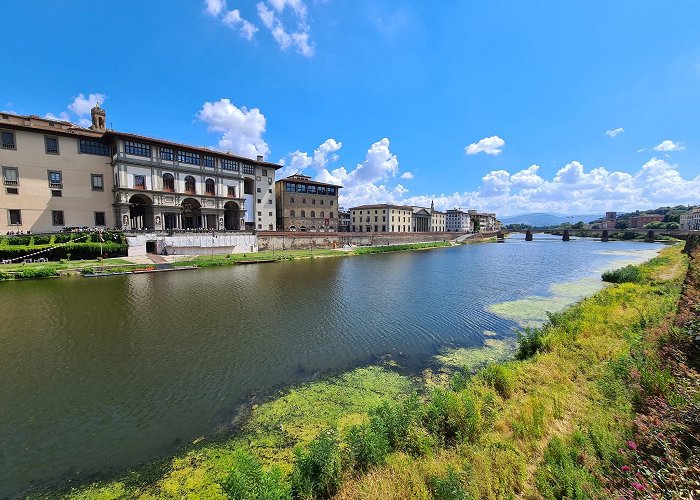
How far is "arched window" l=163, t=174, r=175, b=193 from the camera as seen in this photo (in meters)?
48.6

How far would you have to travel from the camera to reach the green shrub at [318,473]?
18.1 ft

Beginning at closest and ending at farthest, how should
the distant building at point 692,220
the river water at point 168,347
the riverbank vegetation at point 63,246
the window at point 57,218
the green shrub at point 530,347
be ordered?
the river water at point 168,347 < the green shrub at point 530,347 < the riverbank vegetation at point 63,246 < the window at point 57,218 < the distant building at point 692,220

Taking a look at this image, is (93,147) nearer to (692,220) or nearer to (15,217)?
(15,217)

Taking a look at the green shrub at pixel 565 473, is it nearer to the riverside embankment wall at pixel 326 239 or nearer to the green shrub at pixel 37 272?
the green shrub at pixel 37 272

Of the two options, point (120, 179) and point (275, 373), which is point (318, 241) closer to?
point (120, 179)

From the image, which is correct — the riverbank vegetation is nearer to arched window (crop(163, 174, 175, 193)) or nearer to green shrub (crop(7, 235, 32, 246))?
green shrub (crop(7, 235, 32, 246))

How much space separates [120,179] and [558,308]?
54.4m

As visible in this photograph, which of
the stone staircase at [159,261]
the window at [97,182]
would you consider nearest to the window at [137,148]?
the window at [97,182]

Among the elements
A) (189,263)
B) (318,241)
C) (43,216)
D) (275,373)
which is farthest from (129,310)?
(318,241)

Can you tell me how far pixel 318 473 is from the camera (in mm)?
5719

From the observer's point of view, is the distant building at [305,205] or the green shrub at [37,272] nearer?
the green shrub at [37,272]

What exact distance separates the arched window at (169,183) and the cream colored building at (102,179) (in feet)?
0.47

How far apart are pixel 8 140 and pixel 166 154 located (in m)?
17.5

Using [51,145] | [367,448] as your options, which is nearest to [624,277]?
A: [367,448]
